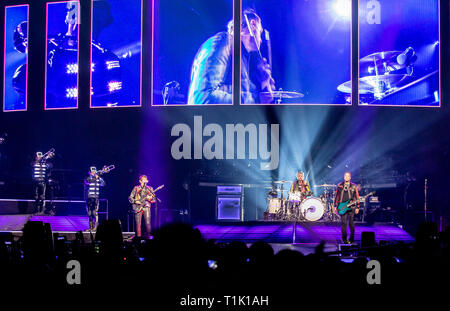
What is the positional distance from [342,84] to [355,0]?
8.53ft

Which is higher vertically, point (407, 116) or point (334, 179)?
point (407, 116)

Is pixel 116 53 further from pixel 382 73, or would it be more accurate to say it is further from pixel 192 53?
pixel 382 73

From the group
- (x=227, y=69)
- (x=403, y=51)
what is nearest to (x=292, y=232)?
(x=227, y=69)

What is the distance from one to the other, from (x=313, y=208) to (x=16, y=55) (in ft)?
35.9

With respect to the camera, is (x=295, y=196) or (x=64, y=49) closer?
(x=295, y=196)

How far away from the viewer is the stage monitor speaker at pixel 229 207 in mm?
15516

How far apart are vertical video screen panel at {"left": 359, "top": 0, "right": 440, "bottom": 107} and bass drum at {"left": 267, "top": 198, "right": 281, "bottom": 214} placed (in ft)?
13.6

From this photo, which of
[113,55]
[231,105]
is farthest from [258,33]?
[113,55]

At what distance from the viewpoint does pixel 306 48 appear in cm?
1481

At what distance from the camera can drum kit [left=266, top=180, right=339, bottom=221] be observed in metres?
13.6

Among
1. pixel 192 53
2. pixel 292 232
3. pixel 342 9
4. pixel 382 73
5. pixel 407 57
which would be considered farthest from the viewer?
pixel 192 53

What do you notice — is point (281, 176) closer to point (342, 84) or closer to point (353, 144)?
point (353, 144)
